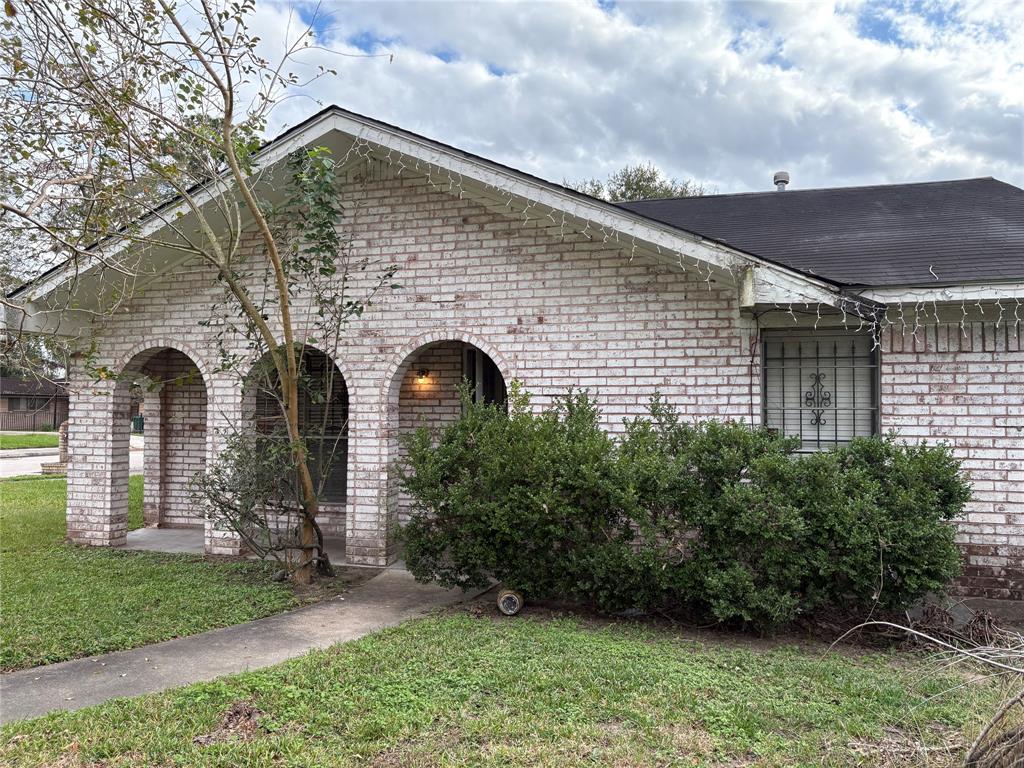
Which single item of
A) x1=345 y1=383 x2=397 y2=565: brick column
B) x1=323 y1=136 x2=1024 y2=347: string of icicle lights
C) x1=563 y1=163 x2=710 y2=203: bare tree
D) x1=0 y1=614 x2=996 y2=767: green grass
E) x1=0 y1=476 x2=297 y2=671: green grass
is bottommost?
x1=0 y1=476 x2=297 y2=671: green grass

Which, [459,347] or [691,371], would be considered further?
[459,347]

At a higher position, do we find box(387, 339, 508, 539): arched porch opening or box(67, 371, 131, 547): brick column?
box(387, 339, 508, 539): arched porch opening

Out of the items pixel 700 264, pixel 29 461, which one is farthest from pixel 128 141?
pixel 29 461

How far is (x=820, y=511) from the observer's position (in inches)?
193

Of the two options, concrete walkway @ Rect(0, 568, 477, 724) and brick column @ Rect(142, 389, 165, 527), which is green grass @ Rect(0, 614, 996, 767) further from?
brick column @ Rect(142, 389, 165, 527)

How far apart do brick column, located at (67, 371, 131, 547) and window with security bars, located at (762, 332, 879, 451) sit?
7705 mm

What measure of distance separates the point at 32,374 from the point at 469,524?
360cm

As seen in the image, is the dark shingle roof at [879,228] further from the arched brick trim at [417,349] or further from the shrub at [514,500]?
the shrub at [514,500]

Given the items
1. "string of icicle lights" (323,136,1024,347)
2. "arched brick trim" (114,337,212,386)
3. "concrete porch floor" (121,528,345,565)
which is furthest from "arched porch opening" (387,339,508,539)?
"arched brick trim" (114,337,212,386)

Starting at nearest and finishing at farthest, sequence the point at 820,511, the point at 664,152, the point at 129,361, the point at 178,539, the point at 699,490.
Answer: the point at 820,511, the point at 699,490, the point at 129,361, the point at 178,539, the point at 664,152

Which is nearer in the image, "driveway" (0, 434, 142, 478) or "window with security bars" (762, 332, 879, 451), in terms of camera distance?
"window with security bars" (762, 332, 879, 451)

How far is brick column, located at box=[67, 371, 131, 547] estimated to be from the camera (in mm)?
8344

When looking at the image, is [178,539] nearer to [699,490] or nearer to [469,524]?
[469,524]

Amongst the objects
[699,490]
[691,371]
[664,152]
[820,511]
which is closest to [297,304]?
[691,371]
